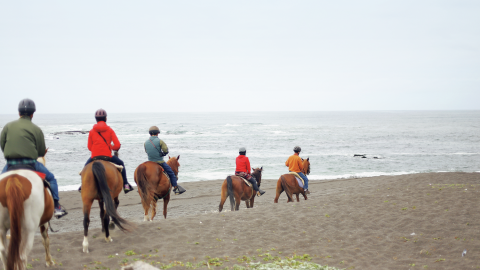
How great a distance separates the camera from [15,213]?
5293 mm

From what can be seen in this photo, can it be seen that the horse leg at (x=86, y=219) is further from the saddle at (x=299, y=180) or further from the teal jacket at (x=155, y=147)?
the saddle at (x=299, y=180)

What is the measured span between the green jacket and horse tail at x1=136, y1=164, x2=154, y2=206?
480cm

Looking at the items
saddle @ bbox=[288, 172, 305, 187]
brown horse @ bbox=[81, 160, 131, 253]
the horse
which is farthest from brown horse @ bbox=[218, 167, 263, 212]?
the horse

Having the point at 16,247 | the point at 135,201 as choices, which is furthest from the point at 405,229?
the point at 135,201

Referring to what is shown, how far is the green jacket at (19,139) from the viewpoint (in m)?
5.95

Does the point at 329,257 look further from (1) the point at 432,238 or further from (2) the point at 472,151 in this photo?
(2) the point at 472,151

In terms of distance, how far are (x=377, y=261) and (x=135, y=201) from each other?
1434 cm

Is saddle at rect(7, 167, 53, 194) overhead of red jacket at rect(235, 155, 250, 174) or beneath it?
overhead

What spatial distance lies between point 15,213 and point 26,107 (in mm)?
1982

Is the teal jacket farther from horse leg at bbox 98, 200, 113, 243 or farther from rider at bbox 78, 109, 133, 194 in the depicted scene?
horse leg at bbox 98, 200, 113, 243

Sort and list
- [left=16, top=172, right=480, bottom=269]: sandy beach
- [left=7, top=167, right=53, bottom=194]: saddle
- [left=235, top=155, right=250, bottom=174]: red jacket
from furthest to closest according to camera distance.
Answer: [left=235, top=155, right=250, bottom=174]: red jacket < [left=16, top=172, right=480, bottom=269]: sandy beach < [left=7, top=167, right=53, bottom=194]: saddle

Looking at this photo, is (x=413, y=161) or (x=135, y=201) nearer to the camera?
(x=135, y=201)

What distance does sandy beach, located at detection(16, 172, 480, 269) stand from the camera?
24.3 ft

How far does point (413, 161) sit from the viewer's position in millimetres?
36594
